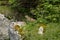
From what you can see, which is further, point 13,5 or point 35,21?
point 13,5

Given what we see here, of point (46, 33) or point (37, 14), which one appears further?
point (37, 14)

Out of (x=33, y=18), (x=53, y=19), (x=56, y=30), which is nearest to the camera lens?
(x=56, y=30)

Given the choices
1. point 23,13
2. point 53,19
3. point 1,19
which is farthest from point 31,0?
point 1,19

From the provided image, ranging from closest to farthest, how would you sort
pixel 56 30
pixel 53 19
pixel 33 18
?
1. pixel 56 30
2. pixel 53 19
3. pixel 33 18

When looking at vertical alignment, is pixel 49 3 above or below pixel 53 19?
above

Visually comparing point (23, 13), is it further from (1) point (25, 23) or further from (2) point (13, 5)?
(1) point (25, 23)

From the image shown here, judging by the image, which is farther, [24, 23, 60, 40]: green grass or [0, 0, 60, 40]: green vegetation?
[0, 0, 60, 40]: green vegetation

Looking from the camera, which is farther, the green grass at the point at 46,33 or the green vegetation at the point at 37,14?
the green vegetation at the point at 37,14

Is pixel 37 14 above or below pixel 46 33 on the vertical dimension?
above

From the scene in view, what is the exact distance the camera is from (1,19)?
6082mm

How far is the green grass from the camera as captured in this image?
227 inches

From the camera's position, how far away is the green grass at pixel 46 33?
576 cm

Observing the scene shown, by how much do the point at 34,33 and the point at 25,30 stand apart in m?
0.36

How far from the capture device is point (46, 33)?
5934mm
